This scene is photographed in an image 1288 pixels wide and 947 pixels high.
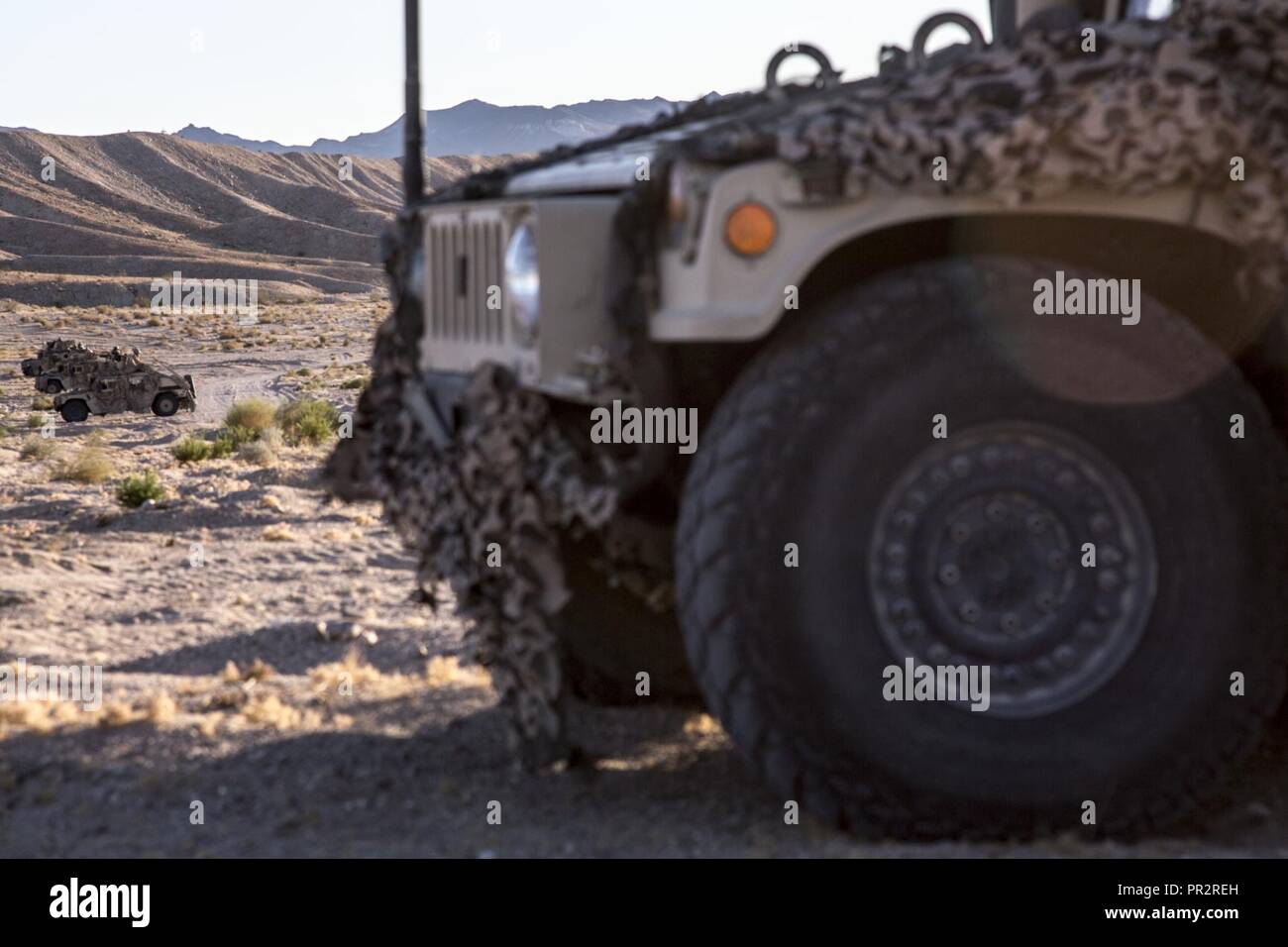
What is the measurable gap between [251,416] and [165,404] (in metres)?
4.03

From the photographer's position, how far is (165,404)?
2670cm

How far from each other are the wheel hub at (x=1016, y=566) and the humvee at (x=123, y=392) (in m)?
23.7

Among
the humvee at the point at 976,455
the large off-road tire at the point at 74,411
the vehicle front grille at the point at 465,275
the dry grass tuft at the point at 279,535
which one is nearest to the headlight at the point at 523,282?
the vehicle front grille at the point at 465,275

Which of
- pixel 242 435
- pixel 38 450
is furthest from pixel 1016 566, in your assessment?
pixel 242 435

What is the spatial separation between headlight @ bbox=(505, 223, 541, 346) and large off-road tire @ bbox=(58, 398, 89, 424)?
22.6 m

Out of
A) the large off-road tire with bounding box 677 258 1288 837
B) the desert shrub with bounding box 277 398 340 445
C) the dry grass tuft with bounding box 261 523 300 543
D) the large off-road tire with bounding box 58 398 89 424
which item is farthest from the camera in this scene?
the large off-road tire with bounding box 58 398 89 424

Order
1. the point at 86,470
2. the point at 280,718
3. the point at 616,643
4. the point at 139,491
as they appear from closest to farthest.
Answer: the point at 616,643
the point at 280,718
the point at 139,491
the point at 86,470

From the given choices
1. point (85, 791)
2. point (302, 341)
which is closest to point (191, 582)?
point (85, 791)

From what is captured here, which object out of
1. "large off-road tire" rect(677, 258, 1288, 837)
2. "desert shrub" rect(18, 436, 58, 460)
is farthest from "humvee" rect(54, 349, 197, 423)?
"large off-road tire" rect(677, 258, 1288, 837)

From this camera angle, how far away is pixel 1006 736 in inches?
157

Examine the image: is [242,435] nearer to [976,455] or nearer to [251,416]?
[251,416]

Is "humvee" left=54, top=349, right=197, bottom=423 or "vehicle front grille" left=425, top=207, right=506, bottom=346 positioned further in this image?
"humvee" left=54, top=349, right=197, bottom=423

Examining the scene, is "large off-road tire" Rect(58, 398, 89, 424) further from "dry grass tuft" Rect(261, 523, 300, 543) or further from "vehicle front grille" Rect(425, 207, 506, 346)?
"vehicle front grille" Rect(425, 207, 506, 346)

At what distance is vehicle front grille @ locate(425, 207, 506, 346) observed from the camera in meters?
4.88
